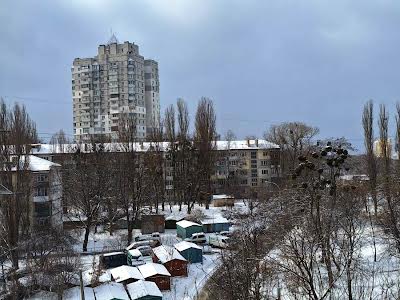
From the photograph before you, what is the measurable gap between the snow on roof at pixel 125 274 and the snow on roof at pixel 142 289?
0.99 meters

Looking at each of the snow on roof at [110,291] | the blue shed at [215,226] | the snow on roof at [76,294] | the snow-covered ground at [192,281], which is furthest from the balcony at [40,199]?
the snow on roof at [110,291]

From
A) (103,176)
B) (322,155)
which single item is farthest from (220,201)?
(322,155)

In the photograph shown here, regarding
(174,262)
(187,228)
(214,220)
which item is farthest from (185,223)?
(174,262)

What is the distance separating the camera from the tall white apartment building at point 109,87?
270 feet

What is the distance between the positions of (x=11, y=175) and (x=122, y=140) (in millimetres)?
13762

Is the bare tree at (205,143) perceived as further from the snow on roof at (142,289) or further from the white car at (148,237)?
the snow on roof at (142,289)

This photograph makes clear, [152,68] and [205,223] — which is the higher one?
[152,68]

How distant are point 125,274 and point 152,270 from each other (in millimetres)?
1443

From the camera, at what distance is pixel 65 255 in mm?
24719

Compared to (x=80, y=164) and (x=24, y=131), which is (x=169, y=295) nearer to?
(x=24, y=131)

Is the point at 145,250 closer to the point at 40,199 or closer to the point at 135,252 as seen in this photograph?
the point at 135,252

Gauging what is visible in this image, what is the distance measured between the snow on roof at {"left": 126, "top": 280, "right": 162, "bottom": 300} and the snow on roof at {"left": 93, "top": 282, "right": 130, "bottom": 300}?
344 millimetres

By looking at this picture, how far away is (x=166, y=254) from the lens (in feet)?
89.6

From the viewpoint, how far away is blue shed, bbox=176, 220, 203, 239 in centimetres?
3438
